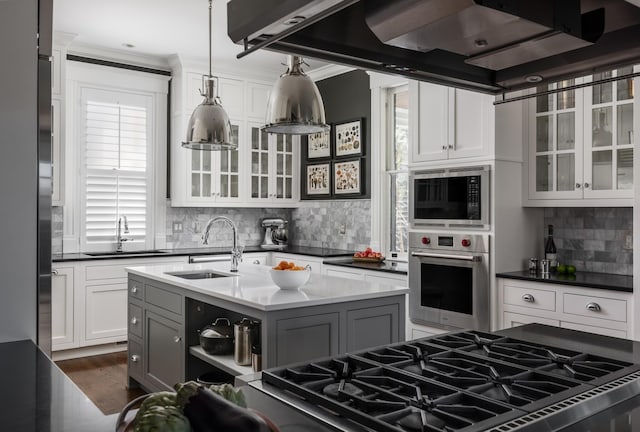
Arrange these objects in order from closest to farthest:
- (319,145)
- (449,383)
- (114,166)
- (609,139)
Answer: (449,383), (609,139), (114,166), (319,145)

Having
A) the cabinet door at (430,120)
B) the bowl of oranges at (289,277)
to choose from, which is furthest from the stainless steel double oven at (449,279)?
the bowl of oranges at (289,277)

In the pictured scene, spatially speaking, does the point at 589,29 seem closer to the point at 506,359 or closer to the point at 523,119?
the point at 506,359

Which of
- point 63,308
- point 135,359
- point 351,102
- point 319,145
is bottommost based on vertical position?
point 135,359

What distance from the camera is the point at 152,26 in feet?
16.1

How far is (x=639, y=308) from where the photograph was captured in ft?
9.75

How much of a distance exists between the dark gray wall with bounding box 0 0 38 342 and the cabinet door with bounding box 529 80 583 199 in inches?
126

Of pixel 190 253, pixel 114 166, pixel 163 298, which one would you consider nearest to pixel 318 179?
pixel 190 253

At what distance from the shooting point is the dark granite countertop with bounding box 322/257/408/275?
14.7 feet

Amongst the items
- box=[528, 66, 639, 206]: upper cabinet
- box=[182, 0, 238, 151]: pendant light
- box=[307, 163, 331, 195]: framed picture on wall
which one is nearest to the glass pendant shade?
box=[182, 0, 238, 151]: pendant light

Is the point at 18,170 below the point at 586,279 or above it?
above

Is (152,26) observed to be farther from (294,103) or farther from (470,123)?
(470,123)

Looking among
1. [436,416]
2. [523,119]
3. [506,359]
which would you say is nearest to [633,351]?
[506,359]

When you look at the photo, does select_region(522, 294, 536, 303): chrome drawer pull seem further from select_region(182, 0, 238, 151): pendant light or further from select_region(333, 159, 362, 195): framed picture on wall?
select_region(333, 159, 362, 195): framed picture on wall

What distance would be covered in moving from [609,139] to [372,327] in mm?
1947
